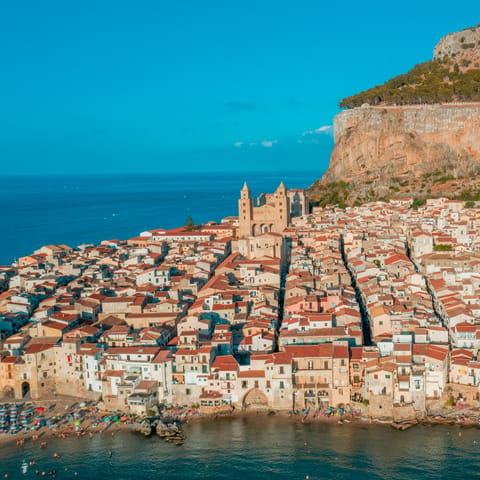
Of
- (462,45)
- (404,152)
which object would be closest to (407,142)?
(404,152)

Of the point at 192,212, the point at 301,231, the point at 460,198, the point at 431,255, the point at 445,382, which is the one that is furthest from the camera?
the point at 192,212

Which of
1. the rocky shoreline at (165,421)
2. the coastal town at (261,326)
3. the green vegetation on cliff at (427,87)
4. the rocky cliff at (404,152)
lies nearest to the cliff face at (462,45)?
the green vegetation on cliff at (427,87)

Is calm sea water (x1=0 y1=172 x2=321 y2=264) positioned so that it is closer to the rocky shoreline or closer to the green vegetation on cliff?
the green vegetation on cliff

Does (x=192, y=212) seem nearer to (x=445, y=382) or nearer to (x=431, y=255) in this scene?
(x=431, y=255)

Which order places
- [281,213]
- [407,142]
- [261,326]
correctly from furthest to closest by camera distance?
[407,142] < [281,213] < [261,326]

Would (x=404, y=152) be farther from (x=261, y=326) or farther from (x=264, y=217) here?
(x=261, y=326)

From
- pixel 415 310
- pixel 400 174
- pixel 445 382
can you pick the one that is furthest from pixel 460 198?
pixel 445 382

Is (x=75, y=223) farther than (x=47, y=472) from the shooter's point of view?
Yes

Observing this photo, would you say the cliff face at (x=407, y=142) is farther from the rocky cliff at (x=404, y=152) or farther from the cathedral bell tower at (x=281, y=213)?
the cathedral bell tower at (x=281, y=213)
